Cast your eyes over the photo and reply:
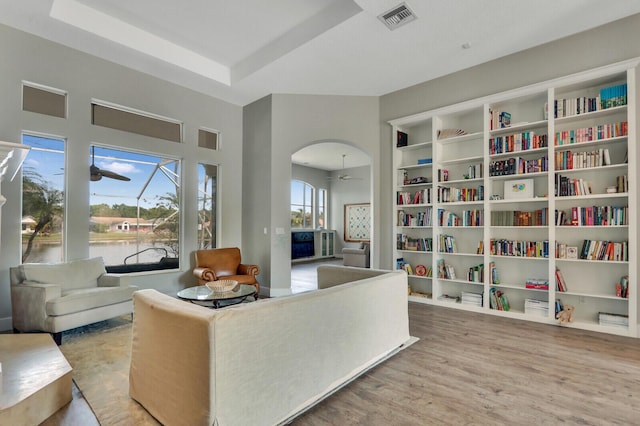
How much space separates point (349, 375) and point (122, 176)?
4374mm

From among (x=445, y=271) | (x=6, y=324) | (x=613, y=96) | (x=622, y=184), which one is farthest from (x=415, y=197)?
(x=6, y=324)

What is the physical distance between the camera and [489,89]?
455cm

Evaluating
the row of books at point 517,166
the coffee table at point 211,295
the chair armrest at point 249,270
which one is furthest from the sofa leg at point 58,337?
the row of books at point 517,166

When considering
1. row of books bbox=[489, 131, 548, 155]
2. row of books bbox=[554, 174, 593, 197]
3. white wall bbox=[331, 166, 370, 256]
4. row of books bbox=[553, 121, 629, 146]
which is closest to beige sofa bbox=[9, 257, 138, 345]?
row of books bbox=[489, 131, 548, 155]

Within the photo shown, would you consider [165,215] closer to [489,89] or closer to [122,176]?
[122,176]

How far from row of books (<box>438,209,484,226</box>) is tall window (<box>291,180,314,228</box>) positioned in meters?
6.79

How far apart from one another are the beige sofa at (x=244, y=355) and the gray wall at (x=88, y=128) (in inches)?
116

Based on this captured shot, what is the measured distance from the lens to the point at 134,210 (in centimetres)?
500

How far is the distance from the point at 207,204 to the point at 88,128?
2.07m

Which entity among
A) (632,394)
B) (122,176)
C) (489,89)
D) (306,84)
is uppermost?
(306,84)

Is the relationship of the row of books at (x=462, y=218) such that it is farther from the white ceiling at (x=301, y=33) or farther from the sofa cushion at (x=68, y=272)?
the sofa cushion at (x=68, y=272)

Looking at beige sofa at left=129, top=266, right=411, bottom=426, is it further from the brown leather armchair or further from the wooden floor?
the brown leather armchair

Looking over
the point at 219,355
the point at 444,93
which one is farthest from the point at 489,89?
the point at 219,355

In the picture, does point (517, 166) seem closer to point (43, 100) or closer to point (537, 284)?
point (537, 284)
